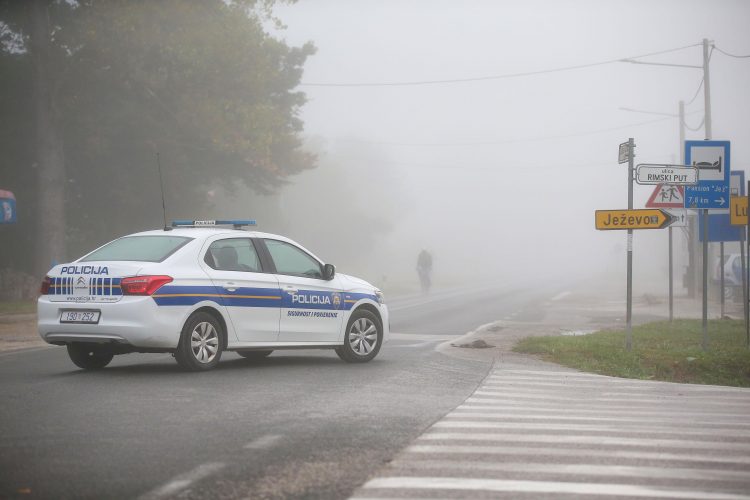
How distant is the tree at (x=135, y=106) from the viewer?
107 feet

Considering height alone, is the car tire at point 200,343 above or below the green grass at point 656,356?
above

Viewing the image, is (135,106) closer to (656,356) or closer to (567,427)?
(656,356)

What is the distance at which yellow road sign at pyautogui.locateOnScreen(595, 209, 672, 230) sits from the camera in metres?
14.7

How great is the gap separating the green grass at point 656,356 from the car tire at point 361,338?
266 cm

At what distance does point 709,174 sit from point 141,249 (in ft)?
28.8

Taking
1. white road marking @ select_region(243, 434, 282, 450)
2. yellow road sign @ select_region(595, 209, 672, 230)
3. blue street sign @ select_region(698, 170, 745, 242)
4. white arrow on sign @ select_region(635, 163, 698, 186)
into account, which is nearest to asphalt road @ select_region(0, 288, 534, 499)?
white road marking @ select_region(243, 434, 282, 450)

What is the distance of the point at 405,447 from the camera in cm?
704

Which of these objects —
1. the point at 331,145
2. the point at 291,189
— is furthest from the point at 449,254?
the point at 291,189

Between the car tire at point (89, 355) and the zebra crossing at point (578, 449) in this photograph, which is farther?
the car tire at point (89, 355)

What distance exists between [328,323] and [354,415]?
459cm

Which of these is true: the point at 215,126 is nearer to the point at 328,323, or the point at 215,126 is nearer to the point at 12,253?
the point at 12,253

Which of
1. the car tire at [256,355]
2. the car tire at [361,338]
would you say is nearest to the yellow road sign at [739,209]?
the car tire at [361,338]

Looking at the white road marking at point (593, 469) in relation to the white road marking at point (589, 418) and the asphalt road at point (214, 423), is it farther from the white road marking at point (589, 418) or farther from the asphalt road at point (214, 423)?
the white road marking at point (589, 418)

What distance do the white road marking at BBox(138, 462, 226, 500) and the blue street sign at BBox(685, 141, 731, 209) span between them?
1119cm
